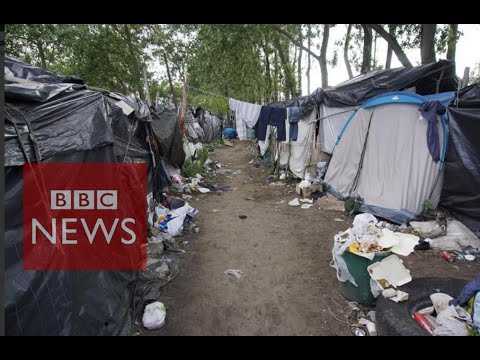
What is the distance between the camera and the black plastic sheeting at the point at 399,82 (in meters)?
5.56

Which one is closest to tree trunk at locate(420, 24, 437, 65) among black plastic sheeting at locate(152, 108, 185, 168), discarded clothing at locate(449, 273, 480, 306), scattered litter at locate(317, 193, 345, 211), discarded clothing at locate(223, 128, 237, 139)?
scattered litter at locate(317, 193, 345, 211)

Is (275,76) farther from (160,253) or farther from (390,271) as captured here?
(390,271)

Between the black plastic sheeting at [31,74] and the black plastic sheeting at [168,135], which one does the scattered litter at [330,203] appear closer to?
the black plastic sheeting at [168,135]

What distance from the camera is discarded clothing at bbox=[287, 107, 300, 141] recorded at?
823 centimetres

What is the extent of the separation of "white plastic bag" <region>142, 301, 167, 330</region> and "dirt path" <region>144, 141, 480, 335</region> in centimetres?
8

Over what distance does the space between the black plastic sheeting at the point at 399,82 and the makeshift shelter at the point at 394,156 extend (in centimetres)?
41

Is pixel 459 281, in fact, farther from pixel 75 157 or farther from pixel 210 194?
pixel 210 194

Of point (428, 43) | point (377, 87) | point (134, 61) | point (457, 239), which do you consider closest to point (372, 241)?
point (457, 239)

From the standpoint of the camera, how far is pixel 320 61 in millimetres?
11992

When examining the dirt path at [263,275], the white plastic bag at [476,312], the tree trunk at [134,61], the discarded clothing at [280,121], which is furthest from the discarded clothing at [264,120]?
the white plastic bag at [476,312]

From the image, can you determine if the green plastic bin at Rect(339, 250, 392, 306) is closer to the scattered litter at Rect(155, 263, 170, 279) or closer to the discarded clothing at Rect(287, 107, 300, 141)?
the scattered litter at Rect(155, 263, 170, 279)

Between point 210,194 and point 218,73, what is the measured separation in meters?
8.94

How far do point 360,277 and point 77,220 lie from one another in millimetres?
2904

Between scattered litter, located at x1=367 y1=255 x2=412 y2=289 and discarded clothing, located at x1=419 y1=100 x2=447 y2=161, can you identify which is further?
discarded clothing, located at x1=419 y1=100 x2=447 y2=161
